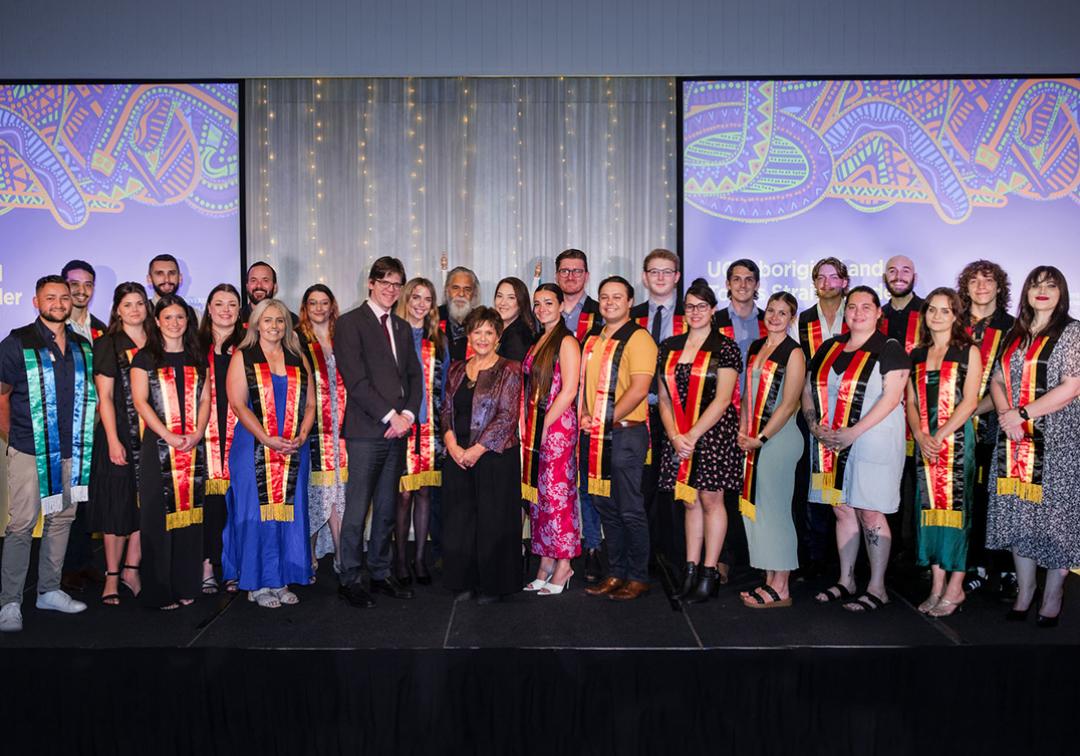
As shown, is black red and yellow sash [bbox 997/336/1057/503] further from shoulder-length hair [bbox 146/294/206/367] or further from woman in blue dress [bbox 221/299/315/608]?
shoulder-length hair [bbox 146/294/206/367]

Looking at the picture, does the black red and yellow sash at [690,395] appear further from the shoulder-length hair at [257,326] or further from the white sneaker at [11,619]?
the white sneaker at [11,619]

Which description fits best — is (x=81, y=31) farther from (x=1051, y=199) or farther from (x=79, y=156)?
(x=1051, y=199)

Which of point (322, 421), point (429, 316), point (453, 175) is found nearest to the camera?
point (322, 421)

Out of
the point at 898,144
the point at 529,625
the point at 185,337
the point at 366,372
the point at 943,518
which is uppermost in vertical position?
the point at 898,144

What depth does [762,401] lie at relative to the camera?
12.8 feet

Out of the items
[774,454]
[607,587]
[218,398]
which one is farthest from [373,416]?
[774,454]

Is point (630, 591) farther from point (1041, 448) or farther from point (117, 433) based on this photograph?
point (117, 433)

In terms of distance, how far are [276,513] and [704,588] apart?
6.22 feet

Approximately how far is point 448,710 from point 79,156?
15.8 feet

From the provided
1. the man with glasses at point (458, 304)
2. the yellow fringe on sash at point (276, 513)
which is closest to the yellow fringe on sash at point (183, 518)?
the yellow fringe on sash at point (276, 513)

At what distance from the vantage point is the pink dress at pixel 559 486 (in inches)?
155

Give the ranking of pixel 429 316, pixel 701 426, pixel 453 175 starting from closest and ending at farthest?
pixel 701 426, pixel 429 316, pixel 453 175

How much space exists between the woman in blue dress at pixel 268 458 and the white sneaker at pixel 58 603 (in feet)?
2.17

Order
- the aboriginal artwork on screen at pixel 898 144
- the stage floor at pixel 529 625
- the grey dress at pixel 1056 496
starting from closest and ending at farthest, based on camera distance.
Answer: the stage floor at pixel 529 625
the grey dress at pixel 1056 496
the aboriginal artwork on screen at pixel 898 144
